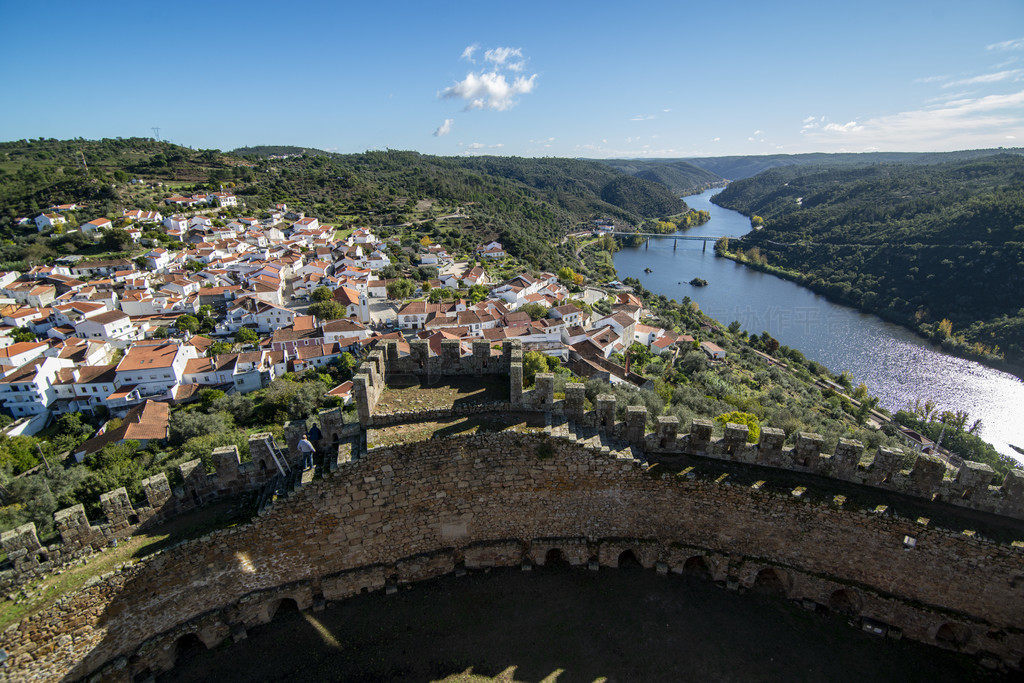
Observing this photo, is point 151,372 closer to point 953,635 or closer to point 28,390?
point 28,390

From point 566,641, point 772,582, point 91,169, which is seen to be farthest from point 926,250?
point 91,169

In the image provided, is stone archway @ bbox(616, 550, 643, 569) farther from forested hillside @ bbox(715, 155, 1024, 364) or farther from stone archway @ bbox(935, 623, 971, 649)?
forested hillside @ bbox(715, 155, 1024, 364)

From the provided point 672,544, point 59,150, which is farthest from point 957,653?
point 59,150

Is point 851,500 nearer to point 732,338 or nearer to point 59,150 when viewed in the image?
point 732,338

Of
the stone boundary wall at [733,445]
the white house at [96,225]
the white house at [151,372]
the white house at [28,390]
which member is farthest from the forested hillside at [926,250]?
the white house at [96,225]

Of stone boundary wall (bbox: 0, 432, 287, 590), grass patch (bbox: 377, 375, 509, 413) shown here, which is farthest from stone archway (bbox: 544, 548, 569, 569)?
stone boundary wall (bbox: 0, 432, 287, 590)

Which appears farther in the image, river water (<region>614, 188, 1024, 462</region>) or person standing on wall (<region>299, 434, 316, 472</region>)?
river water (<region>614, 188, 1024, 462</region>)
